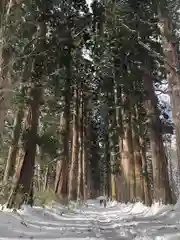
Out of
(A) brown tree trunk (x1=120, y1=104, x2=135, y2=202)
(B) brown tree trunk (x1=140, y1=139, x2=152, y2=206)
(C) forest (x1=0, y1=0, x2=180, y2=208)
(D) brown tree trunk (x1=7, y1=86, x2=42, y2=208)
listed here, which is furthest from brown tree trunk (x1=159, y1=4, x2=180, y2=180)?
(A) brown tree trunk (x1=120, y1=104, x2=135, y2=202)

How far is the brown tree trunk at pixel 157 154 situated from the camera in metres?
12.2

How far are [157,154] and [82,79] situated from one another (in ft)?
41.6

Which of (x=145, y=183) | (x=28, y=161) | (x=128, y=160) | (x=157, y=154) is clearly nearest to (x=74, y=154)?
(x=128, y=160)

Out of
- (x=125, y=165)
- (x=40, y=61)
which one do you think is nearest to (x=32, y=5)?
(x=40, y=61)

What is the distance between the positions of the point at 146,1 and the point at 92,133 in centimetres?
2366

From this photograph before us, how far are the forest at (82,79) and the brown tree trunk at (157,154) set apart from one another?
35mm

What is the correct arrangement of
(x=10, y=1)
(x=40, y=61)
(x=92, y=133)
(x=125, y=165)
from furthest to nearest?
1. (x=92, y=133)
2. (x=125, y=165)
3. (x=40, y=61)
4. (x=10, y=1)

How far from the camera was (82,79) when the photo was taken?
79.8 feet

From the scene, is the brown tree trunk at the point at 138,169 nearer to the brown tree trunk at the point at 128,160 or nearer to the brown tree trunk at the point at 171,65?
the brown tree trunk at the point at 128,160

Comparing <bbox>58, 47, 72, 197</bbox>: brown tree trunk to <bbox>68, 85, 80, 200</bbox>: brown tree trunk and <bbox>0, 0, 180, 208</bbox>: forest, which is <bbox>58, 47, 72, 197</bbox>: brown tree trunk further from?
<bbox>68, 85, 80, 200</bbox>: brown tree trunk

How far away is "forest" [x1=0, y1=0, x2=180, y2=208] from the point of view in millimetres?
10445

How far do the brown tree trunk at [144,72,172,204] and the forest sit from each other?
0.12 feet

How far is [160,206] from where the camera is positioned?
11766 millimetres

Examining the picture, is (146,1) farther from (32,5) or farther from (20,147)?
(20,147)
